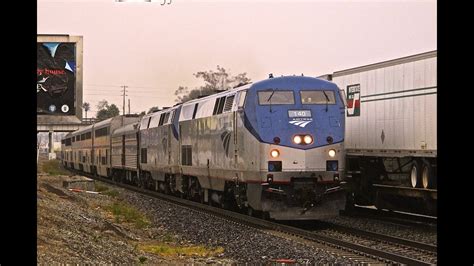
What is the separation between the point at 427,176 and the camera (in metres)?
18.7

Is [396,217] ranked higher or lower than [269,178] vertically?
lower

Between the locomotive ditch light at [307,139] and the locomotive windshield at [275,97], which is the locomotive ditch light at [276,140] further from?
the locomotive windshield at [275,97]

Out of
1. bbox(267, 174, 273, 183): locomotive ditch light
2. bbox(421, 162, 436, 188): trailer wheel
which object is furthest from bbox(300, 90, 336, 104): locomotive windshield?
bbox(421, 162, 436, 188): trailer wheel

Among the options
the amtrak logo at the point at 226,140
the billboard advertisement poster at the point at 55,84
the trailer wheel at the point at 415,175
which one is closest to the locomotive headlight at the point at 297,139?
the amtrak logo at the point at 226,140

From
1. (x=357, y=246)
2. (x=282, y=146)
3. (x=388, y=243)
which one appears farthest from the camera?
(x=282, y=146)

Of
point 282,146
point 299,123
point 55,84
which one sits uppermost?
point 55,84

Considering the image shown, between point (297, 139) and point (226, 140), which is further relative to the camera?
point (226, 140)

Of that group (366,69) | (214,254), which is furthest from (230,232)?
(366,69)

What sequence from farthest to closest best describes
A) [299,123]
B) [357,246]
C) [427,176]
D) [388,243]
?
1. [427,176]
2. [299,123]
3. [388,243]
4. [357,246]

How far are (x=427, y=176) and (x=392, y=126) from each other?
74.6 inches

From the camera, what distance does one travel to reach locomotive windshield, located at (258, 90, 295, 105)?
17.8m

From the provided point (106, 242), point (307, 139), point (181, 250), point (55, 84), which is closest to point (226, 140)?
point (307, 139)

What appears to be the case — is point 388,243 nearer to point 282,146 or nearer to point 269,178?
point 269,178
